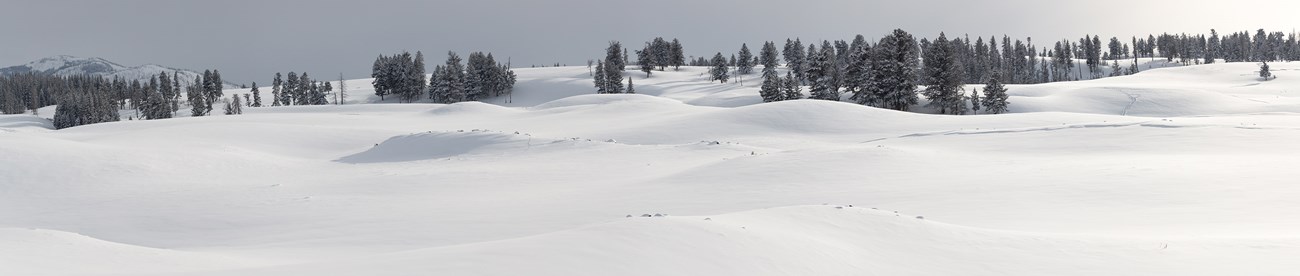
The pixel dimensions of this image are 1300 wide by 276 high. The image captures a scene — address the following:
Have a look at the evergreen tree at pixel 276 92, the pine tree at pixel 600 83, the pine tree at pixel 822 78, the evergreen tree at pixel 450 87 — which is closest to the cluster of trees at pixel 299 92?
the evergreen tree at pixel 276 92

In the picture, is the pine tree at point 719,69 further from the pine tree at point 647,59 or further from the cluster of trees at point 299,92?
the cluster of trees at point 299,92

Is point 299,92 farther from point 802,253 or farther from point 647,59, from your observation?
point 802,253

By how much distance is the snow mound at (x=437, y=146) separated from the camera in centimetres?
2988

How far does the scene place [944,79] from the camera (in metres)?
67.8

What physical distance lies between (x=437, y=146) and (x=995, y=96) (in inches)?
2234

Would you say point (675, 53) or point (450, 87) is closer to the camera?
point (450, 87)

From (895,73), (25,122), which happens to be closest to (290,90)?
(25,122)

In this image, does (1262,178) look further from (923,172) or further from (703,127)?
(703,127)

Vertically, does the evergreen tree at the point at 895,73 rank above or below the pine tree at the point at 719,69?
below

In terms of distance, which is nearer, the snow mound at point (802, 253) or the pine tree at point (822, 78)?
the snow mound at point (802, 253)

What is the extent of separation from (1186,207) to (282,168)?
27852 mm

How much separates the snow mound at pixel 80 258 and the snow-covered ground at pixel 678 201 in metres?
0.06

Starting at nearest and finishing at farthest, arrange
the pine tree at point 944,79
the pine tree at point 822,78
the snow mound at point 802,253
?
the snow mound at point 802,253
the pine tree at point 944,79
the pine tree at point 822,78

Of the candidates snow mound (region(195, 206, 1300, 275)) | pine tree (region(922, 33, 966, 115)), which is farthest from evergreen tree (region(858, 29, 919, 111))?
snow mound (region(195, 206, 1300, 275))
